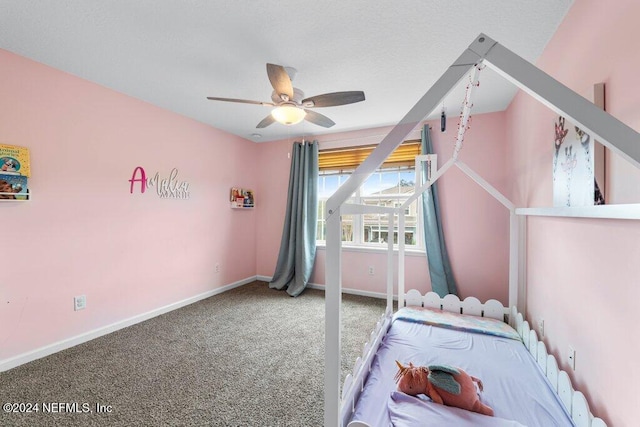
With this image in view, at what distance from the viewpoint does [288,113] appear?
203 centimetres

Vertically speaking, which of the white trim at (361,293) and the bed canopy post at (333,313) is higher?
the bed canopy post at (333,313)

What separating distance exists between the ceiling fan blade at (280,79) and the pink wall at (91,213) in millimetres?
1834

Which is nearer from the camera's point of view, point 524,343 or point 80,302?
point 524,343

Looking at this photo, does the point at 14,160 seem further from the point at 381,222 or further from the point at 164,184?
the point at 381,222

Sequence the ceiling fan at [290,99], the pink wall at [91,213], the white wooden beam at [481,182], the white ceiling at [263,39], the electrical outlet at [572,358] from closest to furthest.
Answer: the electrical outlet at [572,358] → the white ceiling at [263,39] → the ceiling fan at [290,99] → the pink wall at [91,213] → the white wooden beam at [481,182]

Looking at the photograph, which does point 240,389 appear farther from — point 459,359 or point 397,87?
point 397,87

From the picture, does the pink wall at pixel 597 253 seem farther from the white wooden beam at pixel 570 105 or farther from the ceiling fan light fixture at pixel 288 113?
the ceiling fan light fixture at pixel 288 113

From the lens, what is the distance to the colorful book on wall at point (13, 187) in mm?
1860

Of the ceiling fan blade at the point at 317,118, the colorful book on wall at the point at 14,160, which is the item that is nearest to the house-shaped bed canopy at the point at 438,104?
the ceiling fan blade at the point at 317,118

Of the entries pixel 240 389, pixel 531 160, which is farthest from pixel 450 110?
pixel 240 389

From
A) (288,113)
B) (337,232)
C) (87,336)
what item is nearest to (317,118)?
(288,113)

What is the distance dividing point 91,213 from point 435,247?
139 inches

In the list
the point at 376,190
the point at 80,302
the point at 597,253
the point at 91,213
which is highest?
the point at 376,190

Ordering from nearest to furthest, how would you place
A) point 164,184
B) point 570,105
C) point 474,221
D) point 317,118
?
1. point 570,105
2. point 317,118
3. point 164,184
4. point 474,221
